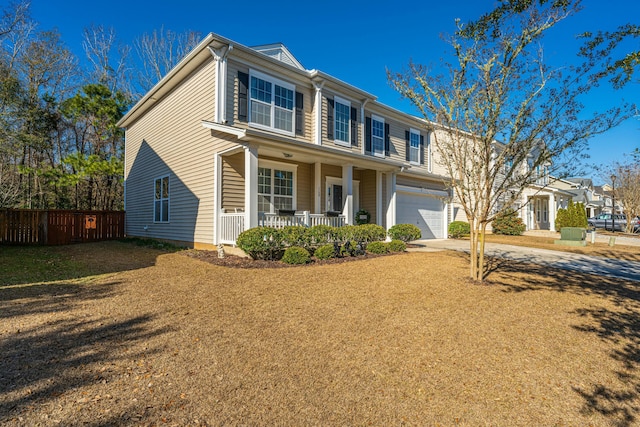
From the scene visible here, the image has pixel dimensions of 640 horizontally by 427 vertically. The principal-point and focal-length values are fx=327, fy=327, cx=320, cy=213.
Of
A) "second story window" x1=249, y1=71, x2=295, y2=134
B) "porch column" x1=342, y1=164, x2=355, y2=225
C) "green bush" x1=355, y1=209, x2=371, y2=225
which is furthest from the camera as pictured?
"green bush" x1=355, y1=209, x2=371, y2=225

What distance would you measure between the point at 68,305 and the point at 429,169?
54.7ft

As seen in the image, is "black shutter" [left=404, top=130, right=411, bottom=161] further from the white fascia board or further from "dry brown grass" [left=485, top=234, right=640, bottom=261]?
the white fascia board

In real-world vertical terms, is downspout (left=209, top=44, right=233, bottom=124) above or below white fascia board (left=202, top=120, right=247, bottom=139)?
above

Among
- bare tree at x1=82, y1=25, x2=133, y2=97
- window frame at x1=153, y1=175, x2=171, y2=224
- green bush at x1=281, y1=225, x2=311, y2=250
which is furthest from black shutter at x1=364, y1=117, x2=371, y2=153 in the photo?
bare tree at x1=82, y1=25, x2=133, y2=97

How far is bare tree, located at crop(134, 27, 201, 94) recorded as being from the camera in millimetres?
23312

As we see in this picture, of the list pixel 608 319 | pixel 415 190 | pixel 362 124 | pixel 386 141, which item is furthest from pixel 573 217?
pixel 608 319

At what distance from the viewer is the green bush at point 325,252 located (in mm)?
8680

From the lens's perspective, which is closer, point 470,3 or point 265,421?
point 265,421

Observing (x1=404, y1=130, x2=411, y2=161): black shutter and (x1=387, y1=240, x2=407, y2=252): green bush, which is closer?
(x1=387, y1=240, x2=407, y2=252): green bush

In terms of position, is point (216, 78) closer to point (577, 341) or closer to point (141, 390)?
point (141, 390)

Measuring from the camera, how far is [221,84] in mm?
9812

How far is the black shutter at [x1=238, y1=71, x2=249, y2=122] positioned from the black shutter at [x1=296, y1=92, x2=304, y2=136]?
205cm

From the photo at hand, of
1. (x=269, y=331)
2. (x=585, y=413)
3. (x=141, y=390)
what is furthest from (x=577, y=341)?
(x=141, y=390)

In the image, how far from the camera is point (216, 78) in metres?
9.88
